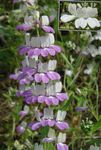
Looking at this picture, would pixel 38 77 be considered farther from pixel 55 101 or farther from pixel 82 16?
pixel 82 16

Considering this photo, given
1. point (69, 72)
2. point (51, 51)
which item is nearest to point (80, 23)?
point (69, 72)

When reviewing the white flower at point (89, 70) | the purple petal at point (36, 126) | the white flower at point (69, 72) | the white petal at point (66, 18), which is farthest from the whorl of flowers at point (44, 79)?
the white flower at point (89, 70)

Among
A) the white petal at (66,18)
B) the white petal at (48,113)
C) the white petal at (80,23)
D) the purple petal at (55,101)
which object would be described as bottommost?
the white petal at (48,113)

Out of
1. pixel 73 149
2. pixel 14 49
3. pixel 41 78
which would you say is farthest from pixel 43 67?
pixel 14 49

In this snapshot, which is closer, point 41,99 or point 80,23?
point 41,99

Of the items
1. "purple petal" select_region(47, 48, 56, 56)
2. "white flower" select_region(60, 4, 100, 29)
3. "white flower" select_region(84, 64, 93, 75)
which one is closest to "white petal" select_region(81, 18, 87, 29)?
"white flower" select_region(60, 4, 100, 29)

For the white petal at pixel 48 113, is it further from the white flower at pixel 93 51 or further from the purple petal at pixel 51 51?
the white flower at pixel 93 51
